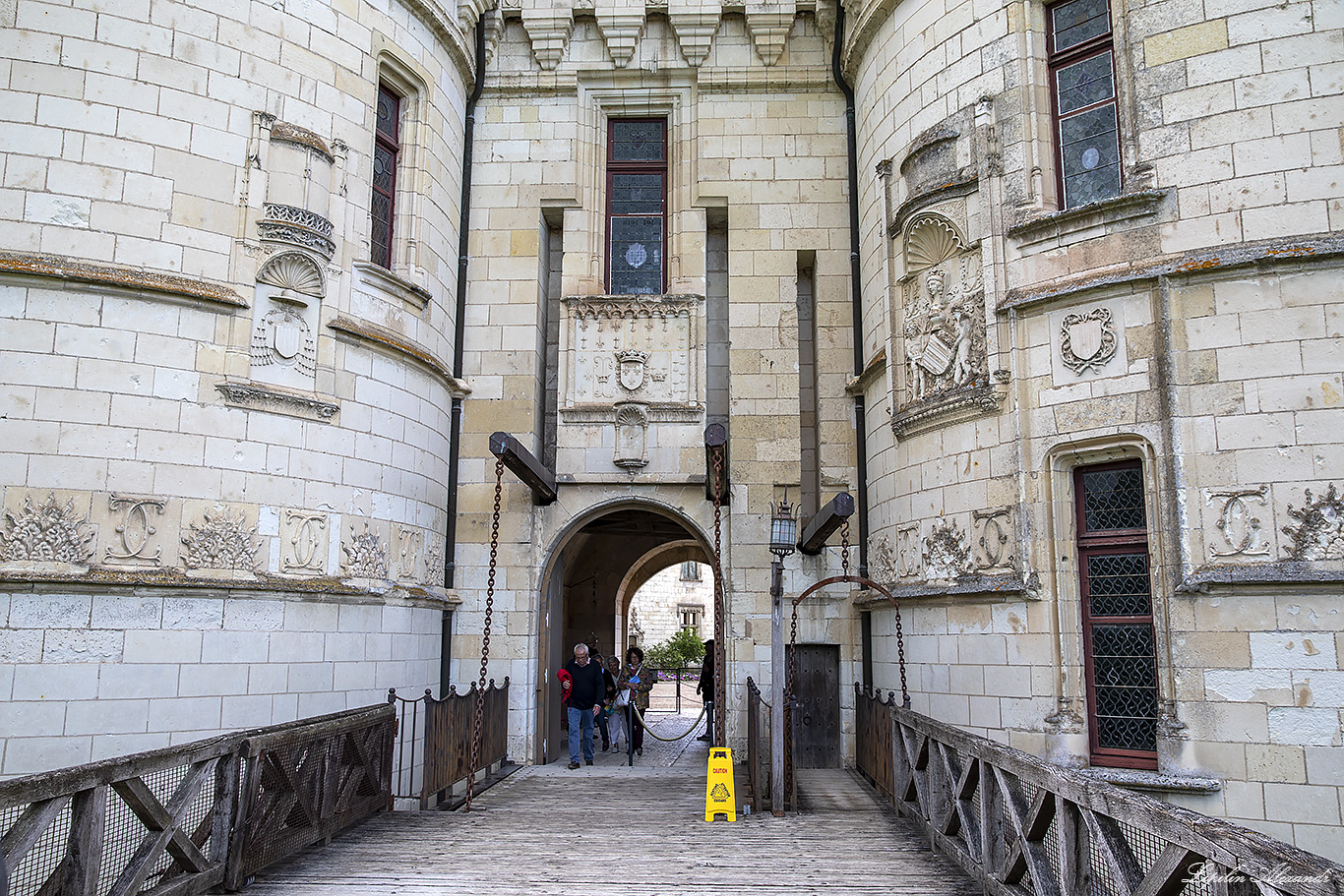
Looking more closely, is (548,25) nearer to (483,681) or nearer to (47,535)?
(483,681)

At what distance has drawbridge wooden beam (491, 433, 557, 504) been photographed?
8.38m

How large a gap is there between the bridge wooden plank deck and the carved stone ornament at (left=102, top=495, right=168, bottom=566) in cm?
271

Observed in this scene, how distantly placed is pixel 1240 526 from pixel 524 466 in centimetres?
606

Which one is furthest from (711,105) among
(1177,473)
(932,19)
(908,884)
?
(908,884)

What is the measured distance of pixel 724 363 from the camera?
40.8 feet

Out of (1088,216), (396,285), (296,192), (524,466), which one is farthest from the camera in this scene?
(396,285)

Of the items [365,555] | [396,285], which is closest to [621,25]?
[396,285]

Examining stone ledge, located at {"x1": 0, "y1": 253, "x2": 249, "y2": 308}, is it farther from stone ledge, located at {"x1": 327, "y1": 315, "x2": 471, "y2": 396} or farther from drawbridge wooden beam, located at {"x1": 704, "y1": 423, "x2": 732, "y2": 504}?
drawbridge wooden beam, located at {"x1": 704, "y1": 423, "x2": 732, "y2": 504}

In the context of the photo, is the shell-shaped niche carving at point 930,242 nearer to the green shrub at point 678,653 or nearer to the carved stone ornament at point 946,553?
the carved stone ornament at point 946,553

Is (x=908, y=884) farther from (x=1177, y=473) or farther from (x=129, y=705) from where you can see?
(x=129, y=705)

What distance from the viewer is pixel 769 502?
11.5 metres

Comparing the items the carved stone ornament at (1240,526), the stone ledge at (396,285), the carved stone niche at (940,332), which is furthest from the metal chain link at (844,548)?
the stone ledge at (396,285)

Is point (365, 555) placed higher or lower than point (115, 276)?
lower

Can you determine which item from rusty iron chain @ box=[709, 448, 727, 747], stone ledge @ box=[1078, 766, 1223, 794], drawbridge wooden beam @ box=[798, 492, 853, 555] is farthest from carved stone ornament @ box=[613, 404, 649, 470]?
stone ledge @ box=[1078, 766, 1223, 794]
